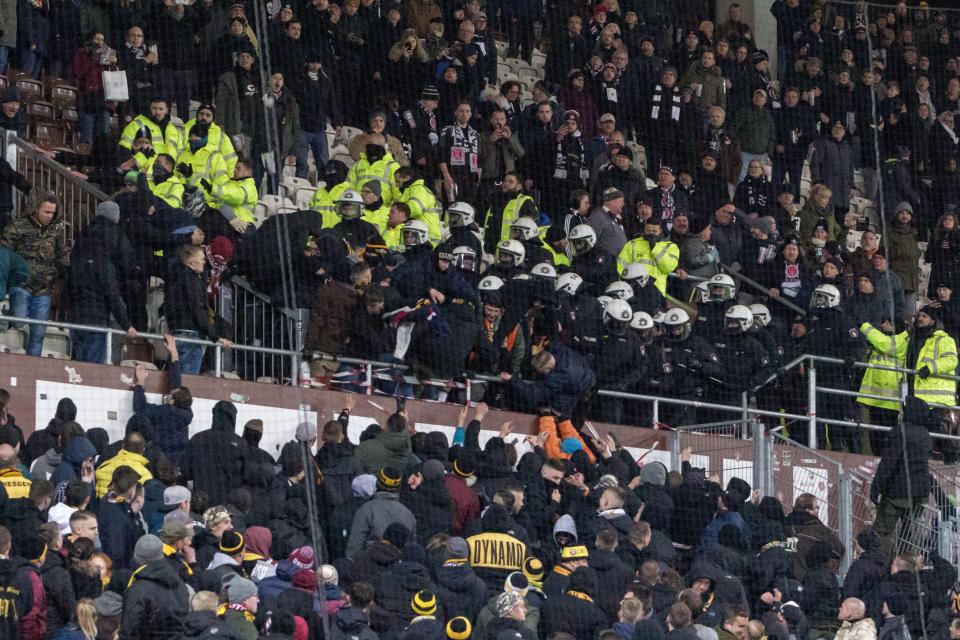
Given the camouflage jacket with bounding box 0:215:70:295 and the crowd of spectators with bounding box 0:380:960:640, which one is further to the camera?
the camouflage jacket with bounding box 0:215:70:295

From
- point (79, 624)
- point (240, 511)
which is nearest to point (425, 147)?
point (240, 511)

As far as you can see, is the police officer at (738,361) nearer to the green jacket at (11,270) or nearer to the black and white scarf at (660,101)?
the black and white scarf at (660,101)

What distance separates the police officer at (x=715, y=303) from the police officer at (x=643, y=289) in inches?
19.3

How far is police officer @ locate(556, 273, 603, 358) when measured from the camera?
19.2 meters

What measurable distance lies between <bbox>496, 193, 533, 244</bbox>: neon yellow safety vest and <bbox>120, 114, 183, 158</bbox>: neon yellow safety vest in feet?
9.86

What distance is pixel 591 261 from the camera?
2009 cm

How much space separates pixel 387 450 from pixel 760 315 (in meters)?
5.07

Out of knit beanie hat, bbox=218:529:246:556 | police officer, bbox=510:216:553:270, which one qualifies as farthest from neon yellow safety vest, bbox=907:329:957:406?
knit beanie hat, bbox=218:529:246:556

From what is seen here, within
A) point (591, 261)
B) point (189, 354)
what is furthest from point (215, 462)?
point (591, 261)

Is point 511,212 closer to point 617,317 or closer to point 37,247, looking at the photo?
point 617,317

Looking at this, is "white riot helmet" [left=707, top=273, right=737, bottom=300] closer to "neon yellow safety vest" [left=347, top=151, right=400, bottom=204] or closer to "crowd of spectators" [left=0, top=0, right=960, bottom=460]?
"crowd of spectators" [left=0, top=0, right=960, bottom=460]

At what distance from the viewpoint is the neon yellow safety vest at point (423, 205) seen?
19.9 m

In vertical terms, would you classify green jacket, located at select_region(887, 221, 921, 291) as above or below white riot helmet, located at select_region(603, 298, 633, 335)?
above

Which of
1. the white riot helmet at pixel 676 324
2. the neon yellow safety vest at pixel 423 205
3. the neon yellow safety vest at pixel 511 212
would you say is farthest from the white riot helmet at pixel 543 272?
the neon yellow safety vest at pixel 511 212
